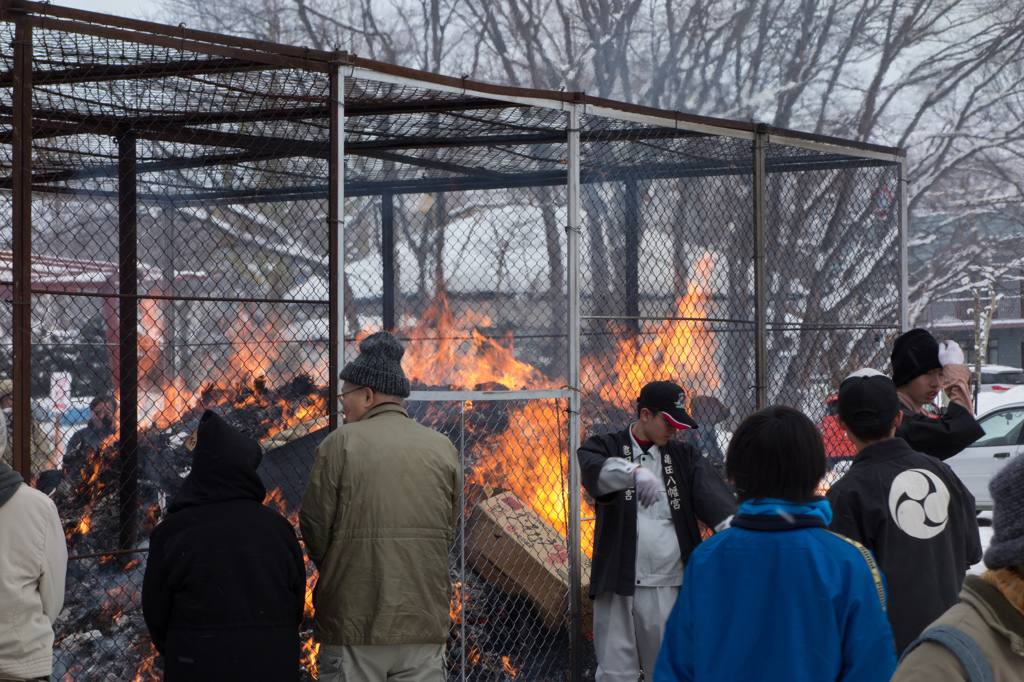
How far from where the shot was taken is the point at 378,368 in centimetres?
366

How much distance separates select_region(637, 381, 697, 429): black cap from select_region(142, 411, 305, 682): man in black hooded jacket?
200 cm

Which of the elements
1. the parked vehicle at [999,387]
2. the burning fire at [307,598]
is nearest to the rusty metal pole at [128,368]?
the burning fire at [307,598]

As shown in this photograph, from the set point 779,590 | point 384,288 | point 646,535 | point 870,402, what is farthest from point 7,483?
point 384,288

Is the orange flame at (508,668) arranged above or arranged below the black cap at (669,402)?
below

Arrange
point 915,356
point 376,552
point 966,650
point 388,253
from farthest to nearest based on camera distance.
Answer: point 388,253
point 915,356
point 376,552
point 966,650

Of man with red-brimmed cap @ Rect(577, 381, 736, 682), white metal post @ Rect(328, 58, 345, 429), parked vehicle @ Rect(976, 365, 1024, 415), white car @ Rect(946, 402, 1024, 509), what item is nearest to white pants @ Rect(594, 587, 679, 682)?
man with red-brimmed cap @ Rect(577, 381, 736, 682)

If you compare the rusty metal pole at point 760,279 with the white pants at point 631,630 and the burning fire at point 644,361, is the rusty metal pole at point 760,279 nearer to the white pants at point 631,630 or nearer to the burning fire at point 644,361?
the burning fire at point 644,361

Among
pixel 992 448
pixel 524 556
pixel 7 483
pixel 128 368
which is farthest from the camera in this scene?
pixel 992 448

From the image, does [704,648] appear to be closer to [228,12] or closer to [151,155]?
[151,155]

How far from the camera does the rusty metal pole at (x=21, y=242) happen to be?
11.9 ft

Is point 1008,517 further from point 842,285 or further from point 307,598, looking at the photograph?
point 842,285

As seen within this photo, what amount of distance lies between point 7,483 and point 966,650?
9.02 feet

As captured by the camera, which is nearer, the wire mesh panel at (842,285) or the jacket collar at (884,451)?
the jacket collar at (884,451)

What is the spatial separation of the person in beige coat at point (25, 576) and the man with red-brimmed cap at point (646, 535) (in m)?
2.43
